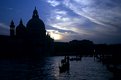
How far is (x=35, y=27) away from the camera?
534 feet

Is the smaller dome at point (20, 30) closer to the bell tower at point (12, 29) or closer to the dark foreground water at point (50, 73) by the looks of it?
the bell tower at point (12, 29)

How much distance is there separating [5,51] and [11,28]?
95.2ft

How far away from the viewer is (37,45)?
16050cm

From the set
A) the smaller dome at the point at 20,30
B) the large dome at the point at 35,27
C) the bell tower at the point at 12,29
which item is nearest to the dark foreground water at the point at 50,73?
the bell tower at the point at 12,29

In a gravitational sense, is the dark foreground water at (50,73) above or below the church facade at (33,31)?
below

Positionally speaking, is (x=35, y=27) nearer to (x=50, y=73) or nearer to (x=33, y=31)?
(x=33, y=31)

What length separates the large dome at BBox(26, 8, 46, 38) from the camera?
6437 inches

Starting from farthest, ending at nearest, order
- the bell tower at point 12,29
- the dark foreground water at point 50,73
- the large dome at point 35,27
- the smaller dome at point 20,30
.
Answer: the large dome at point 35,27 < the smaller dome at point 20,30 < the bell tower at point 12,29 < the dark foreground water at point 50,73

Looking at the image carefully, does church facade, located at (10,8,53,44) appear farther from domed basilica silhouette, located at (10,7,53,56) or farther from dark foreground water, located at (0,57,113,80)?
dark foreground water, located at (0,57,113,80)

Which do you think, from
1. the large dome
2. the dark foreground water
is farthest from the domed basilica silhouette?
the dark foreground water

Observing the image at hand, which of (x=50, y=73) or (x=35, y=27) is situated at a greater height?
(x=35, y=27)

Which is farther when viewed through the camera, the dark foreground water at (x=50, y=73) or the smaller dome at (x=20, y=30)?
the smaller dome at (x=20, y=30)

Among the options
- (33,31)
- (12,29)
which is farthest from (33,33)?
(12,29)

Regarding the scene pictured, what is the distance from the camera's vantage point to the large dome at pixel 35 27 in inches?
6437
